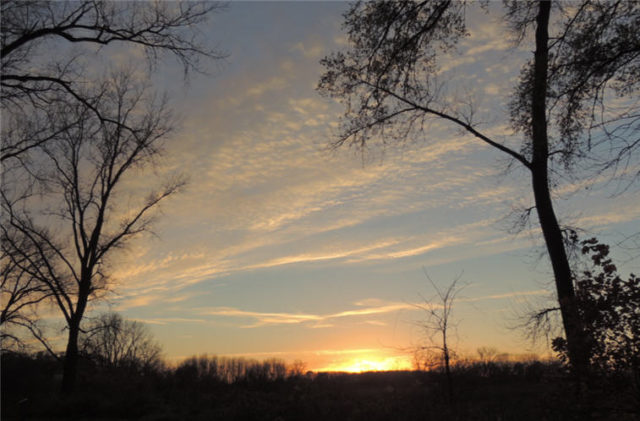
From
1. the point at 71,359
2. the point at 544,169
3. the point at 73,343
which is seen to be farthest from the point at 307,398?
the point at 544,169

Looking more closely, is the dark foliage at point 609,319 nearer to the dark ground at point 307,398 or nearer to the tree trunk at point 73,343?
the dark ground at point 307,398

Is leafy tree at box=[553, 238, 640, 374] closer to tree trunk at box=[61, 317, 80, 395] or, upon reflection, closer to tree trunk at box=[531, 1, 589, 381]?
tree trunk at box=[531, 1, 589, 381]

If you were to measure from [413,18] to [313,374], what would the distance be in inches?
998

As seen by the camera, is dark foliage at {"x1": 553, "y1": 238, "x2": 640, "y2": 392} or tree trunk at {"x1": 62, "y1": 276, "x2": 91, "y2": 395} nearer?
dark foliage at {"x1": 553, "y1": 238, "x2": 640, "y2": 392}

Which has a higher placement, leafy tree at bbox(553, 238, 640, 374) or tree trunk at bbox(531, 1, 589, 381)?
tree trunk at bbox(531, 1, 589, 381)

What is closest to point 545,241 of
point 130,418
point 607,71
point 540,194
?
point 540,194

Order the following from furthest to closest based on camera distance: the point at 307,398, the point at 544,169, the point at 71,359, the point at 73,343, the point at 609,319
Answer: the point at 307,398
the point at 73,343
the point at 71,359
the point at 544,169
the point at 609,319

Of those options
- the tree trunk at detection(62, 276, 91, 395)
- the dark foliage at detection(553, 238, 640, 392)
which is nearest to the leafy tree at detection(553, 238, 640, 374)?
the dark foliage at detection(553, 238, 640, 392)

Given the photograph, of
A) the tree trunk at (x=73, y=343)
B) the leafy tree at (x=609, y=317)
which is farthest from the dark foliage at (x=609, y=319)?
the tree trunk at (x=73, y=343)

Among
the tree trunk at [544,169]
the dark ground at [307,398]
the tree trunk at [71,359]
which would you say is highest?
the tree trunk at [544,169]

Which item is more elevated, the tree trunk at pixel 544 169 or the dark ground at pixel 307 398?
the tree trunk at pixel 544 169

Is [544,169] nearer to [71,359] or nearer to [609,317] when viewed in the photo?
[609,317]

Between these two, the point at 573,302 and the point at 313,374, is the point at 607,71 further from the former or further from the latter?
the point at 313,374

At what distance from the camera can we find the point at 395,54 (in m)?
9.25
